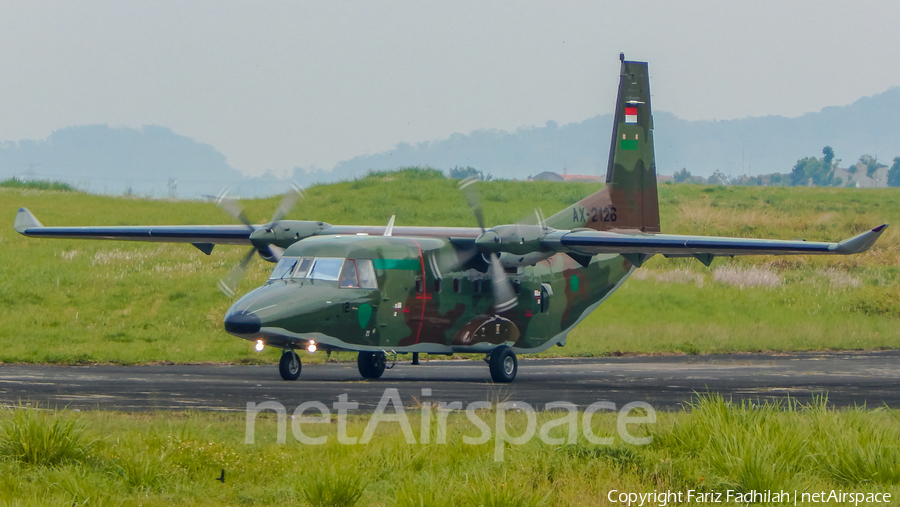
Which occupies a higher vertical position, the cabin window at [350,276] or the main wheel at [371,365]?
the cabin window at [350,276]

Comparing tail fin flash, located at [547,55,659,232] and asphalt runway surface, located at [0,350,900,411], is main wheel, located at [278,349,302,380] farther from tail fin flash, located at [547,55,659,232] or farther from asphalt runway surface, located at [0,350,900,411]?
tail fin flash, located at [547,55,659,232]

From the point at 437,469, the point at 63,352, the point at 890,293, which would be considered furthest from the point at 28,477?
the point at 890,293

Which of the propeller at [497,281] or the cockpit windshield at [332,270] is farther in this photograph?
the propeller at [497,281]

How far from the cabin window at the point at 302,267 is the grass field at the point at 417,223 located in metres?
9.06

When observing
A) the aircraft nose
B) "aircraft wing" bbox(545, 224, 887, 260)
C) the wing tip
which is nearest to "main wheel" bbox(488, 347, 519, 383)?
"aircraft wing" bbox(545, 224, 887, 260)

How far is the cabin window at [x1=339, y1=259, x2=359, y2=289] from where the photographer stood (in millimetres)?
21281

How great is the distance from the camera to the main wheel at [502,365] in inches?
925

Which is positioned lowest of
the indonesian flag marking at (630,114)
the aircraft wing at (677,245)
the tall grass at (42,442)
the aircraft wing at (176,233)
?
the tall grass at (42,442)

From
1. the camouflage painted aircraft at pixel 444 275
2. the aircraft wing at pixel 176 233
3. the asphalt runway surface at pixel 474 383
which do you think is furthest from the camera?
the aircraft wing at pixel 176 233

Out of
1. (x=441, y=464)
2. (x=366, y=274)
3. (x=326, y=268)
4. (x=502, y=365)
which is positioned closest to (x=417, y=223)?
(x=502, y=365)

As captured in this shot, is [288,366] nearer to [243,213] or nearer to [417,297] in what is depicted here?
[417,297]

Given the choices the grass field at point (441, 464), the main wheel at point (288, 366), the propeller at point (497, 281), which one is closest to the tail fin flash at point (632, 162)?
the propeller at point (497, 281)

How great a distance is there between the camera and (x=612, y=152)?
2877 centimetres

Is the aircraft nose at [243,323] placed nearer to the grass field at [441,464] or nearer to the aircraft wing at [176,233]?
the grass field at [441,464]
